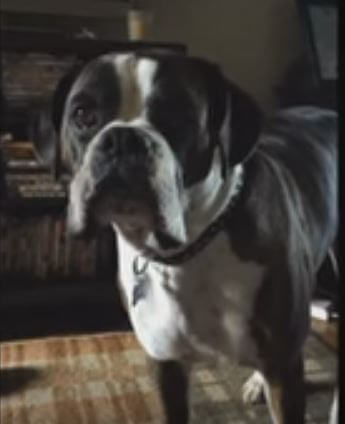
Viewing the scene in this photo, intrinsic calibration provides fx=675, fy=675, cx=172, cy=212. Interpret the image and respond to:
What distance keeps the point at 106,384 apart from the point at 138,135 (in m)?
0.28

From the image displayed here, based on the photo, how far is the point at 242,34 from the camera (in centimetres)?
69

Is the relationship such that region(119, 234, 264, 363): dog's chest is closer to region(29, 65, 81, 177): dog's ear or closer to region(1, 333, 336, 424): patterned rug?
region(1, 333, 336, 424): patterned rug

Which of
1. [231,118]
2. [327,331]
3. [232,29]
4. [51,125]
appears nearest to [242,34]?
[232,29]

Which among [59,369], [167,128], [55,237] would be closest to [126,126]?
[167,128]

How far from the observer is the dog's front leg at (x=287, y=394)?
0.73 meters

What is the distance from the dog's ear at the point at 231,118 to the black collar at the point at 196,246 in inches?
2.0

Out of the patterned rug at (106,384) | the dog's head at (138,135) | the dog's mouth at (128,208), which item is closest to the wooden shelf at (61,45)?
the dog's head at (138,135)

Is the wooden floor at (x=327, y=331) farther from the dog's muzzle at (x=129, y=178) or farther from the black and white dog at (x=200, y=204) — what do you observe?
the dog's muzzle at (x=129, y=178)

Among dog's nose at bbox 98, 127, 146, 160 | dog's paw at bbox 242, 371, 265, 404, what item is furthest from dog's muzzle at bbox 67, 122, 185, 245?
dog's paw at bbox 242, 371, 265, 404

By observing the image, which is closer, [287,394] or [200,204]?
[200,204]

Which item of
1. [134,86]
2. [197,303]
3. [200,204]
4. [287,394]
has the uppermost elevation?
[134,86]

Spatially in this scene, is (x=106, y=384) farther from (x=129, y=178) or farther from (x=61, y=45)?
(x=61, y=45)

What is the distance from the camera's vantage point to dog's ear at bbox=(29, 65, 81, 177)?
0.62 m

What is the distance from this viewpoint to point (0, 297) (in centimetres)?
68
